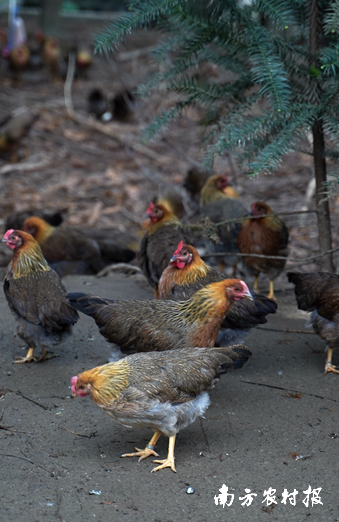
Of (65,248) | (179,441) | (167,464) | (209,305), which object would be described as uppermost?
(209,305)

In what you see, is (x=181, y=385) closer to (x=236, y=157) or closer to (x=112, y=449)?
(x=112, y=449)

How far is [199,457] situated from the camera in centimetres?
365

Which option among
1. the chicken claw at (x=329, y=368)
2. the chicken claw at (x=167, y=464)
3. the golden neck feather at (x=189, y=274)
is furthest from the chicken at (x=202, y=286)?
the chicken claw at (x=167, y=464)

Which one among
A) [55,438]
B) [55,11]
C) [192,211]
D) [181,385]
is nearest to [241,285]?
[181,385]

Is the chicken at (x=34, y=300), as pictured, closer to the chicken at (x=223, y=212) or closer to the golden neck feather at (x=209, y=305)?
the golden neck feather at (x=209, y=305)

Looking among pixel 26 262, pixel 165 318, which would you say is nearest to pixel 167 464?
pixel 165 318

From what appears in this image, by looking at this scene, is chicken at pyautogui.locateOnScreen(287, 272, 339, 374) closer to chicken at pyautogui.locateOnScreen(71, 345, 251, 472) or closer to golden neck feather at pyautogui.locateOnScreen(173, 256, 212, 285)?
golden neck feather at pyautogui.locateOnScreen(173, 256, 212, 285)

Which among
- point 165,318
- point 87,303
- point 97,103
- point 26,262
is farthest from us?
point 97,103

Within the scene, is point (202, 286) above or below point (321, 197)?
below

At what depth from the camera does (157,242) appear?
612 cm

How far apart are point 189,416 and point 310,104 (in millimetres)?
2793

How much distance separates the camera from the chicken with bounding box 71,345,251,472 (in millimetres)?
3471

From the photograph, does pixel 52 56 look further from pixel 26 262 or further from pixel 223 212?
pixel 26 262

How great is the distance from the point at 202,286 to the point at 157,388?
1611 mm
